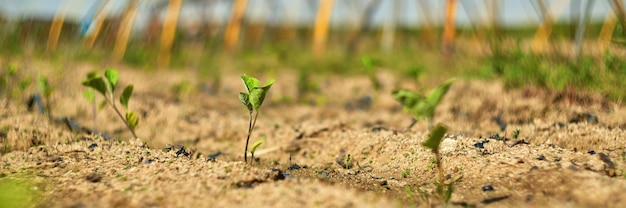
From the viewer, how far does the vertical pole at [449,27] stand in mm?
4234

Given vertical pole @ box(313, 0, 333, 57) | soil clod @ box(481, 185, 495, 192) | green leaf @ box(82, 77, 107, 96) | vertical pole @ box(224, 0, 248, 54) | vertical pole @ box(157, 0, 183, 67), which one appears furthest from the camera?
vertical pole @ box(313, 0, 333, 57)

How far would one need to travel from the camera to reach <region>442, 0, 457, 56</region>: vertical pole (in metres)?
4.23

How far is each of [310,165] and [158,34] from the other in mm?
4766

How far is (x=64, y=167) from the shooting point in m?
1.48

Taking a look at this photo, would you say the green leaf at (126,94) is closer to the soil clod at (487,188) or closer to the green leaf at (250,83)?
the green leaf at (250,83)

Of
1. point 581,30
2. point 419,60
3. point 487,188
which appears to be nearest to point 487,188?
point 487,188

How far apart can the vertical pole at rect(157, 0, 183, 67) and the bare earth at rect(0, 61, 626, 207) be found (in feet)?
5.74

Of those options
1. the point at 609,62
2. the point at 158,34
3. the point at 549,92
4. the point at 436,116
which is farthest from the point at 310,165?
the point at 158,34

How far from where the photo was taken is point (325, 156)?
192cm

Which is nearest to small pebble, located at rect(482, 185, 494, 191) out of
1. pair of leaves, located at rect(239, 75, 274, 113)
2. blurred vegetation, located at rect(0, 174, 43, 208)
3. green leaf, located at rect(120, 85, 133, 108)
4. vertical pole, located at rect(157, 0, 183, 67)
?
pair of leaves, located at rect(239, 75, 274, 113)

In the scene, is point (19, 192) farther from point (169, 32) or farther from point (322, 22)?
point (322, 22)

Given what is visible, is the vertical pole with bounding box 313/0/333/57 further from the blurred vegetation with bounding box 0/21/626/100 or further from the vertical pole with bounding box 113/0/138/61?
the vertical pole with bounding box 113/0/138/61

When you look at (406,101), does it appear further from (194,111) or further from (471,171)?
(194,111)

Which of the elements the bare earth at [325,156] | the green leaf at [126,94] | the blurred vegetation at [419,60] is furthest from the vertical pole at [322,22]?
the green leaf at [126,94]
